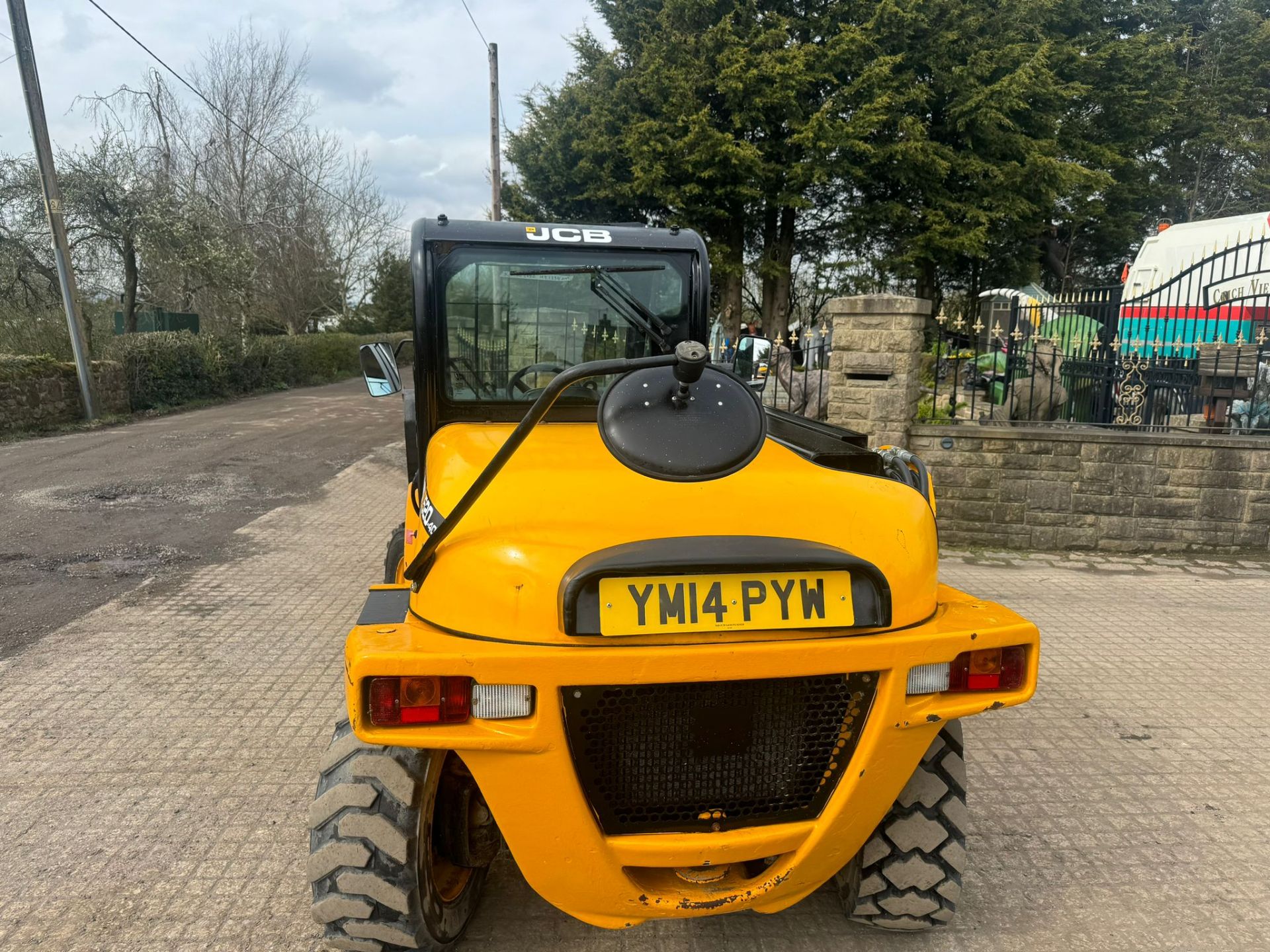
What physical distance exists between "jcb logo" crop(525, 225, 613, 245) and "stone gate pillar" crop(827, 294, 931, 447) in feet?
14.3

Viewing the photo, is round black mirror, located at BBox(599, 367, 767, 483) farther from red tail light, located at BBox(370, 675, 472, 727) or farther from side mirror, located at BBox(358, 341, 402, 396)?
A: side mirror, located at BBox(358, 341, 402, 396)

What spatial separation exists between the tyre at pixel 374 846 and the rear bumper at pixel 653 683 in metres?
0.29

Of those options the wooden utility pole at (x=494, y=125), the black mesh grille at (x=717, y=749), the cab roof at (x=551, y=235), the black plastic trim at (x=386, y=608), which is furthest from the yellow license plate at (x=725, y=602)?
the wooden utility pole at (x=494, y=125)

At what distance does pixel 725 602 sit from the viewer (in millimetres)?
1920

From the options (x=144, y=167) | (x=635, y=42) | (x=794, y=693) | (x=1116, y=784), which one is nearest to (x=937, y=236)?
(x=635, y=42)

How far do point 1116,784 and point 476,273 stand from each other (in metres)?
3.53

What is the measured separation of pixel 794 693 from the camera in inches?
80.4

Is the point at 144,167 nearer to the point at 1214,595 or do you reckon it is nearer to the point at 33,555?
the point at 33,555

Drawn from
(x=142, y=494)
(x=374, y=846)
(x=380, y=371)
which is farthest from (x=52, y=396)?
(x=374, y=846)

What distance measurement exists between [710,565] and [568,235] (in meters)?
2.16

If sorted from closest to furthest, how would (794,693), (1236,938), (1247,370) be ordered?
(794,693) < (1236,938) < (1247,370)

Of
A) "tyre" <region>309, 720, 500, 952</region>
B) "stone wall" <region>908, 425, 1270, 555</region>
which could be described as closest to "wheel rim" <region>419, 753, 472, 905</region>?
"tyre" <region>309, 720, 500, 952</region>

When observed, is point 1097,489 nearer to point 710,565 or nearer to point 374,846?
point 710,565

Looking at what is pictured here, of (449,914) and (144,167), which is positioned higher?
(144,167)
